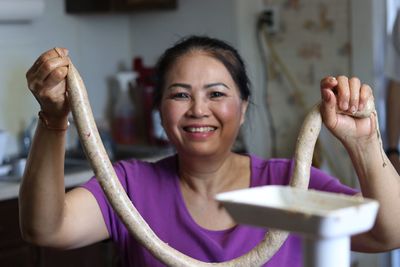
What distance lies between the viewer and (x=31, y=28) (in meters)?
3.03

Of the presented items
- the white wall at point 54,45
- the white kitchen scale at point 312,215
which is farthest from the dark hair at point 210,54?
the white wall at point 54,45

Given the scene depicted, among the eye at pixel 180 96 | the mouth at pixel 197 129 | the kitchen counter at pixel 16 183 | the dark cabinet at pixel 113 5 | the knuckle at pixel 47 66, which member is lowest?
the kitchen counter at pixel 16 183

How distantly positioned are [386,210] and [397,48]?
162 cm

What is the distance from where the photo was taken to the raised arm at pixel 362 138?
1235 mm

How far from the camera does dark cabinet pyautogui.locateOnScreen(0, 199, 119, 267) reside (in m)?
2.44

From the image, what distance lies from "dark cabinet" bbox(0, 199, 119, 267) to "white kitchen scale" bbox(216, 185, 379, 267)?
63.4 inches

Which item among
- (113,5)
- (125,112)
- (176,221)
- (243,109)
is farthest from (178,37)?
(176,221)

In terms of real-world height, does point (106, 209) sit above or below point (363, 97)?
below

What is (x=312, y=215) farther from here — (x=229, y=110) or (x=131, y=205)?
(x=229, y=110)

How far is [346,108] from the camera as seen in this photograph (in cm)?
124

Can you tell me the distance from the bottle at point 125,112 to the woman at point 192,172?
5.54 ft

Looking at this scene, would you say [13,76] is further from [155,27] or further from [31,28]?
[155,27]

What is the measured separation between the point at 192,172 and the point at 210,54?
10.2 inches

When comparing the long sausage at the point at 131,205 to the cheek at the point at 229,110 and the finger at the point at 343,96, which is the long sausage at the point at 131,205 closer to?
the finger at the point at 343,96
